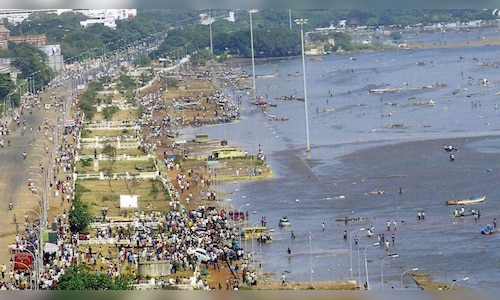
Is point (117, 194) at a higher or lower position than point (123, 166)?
higher

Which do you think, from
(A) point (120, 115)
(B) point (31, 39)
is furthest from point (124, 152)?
(B) point (31, 39)

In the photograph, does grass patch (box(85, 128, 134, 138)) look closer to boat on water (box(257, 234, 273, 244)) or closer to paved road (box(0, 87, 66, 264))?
paved road (box(0, 87, 66, 264))

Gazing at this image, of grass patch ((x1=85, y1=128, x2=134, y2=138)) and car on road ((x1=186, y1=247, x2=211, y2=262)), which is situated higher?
car on road ((x1=186, y1=247, x2=211, y2=262))

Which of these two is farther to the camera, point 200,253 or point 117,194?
point 117,194

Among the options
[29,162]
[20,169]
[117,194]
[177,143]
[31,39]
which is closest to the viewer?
[117,194]

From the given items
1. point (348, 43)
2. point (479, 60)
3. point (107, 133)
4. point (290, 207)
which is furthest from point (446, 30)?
point (290, 207)

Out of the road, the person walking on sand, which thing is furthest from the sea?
the road

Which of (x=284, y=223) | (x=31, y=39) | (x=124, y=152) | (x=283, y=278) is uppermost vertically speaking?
(x=283, y=278)

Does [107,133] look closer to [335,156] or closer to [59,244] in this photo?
Result: [335,156]

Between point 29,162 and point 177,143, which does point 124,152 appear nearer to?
point 177,143
